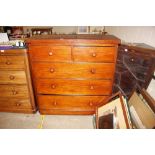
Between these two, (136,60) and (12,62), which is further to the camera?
(12,62)

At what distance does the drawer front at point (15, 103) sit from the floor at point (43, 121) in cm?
12

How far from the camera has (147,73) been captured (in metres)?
1.44

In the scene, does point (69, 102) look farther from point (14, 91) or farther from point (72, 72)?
point (14, 91)

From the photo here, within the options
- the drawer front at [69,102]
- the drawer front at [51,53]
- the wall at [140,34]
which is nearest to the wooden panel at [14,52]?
the drawer front at [51,53]

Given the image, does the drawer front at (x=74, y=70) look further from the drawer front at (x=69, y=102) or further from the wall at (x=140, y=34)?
the wall at (x=140, y=34)

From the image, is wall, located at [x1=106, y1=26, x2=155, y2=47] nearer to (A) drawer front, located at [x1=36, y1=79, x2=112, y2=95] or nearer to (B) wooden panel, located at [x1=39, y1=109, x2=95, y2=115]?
(A) drawer front, located at [x1=36, y1=79, x2=112, y2=95]

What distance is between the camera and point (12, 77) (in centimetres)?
185

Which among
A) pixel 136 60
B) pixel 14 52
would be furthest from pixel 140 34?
pixel 14 52

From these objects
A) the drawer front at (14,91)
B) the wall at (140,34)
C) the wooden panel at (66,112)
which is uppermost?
the wall at (140,34)

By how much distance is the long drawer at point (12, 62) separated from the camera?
1744 millimetres
